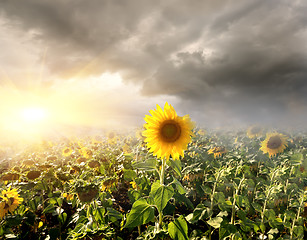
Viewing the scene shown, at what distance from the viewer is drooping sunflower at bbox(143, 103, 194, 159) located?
Result: 253 centimetres

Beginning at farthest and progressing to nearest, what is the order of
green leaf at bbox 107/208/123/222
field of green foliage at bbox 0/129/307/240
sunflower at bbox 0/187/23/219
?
sunflower at bbox 0/187/23/219 → green leaf at bbox 107/208/123/222 → field of green foliage at bbox 0/129/307/240

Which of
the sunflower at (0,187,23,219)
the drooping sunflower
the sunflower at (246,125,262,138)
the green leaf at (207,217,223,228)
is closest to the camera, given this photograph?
the drooping sunflower

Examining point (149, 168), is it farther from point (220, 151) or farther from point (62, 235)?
point (220, 151)

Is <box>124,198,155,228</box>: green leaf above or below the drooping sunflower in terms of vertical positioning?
below

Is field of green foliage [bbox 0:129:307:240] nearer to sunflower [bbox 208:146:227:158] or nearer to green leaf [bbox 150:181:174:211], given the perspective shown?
green leaf [bbox 150:181:174:211]

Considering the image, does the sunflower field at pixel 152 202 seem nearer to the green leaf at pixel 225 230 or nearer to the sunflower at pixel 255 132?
the green leaf at pixel 225 230

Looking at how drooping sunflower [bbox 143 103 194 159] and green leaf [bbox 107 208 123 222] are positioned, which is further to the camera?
green leaf [bbox 107 208 123 222]

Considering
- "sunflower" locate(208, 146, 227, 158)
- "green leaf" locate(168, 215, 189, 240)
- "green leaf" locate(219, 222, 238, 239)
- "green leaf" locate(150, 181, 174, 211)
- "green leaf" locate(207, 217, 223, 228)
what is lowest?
"green leaf" locate(219, 222, 238, 239)

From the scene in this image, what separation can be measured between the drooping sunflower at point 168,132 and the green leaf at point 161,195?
17.2 inches

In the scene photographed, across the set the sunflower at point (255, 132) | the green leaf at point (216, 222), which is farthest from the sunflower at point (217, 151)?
the sunflower at point (255, 132)

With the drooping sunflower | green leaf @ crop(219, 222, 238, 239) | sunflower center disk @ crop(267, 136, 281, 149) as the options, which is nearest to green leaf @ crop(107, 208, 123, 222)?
the drooping sunflower

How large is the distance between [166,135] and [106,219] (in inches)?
56.4

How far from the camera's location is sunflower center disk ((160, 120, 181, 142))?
2584 mm

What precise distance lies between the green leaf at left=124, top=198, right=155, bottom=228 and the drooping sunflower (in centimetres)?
59
